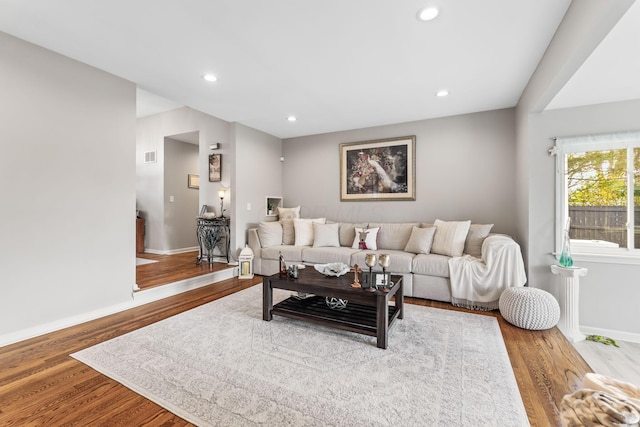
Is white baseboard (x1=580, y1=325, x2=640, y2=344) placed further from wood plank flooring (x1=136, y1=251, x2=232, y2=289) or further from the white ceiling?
wood plank flooring (x1=136, y1=251, x2=232, y2=289)

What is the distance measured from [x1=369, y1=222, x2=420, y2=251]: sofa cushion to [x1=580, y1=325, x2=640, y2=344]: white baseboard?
2101 millimetres

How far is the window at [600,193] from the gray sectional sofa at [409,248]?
661 millimetres

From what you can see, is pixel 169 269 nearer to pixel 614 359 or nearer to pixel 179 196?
pixel 179 196

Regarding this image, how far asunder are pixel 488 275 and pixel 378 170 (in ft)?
7.76

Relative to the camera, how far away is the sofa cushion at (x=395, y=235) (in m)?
4.14

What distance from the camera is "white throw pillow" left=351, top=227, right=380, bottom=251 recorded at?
414 centimetres

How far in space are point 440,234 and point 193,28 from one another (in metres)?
3.53

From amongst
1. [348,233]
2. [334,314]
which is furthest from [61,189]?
[348,233]

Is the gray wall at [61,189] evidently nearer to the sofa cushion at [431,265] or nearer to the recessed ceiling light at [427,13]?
the recessed ceiling light at [427,13]

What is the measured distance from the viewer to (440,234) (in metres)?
3.72

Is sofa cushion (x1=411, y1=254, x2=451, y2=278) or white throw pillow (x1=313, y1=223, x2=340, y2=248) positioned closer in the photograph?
sofa cushion (x1=411, y1=254, x2=451, y2=278)

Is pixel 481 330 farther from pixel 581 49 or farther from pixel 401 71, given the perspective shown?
pixel 401 71

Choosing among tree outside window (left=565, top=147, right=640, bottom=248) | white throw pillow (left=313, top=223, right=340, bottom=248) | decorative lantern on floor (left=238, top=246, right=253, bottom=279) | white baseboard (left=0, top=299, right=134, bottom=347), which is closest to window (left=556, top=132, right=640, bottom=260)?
tree outside window (left=565, top=147, right=640, bottom=248)

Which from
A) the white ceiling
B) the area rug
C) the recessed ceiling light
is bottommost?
the area rug
